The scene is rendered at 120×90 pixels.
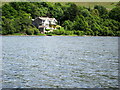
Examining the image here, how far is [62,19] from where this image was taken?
11112cm

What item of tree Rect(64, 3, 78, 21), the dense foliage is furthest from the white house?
tree Rect(64, 3, 78, 21)

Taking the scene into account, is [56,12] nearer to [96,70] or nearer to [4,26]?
[4,26]

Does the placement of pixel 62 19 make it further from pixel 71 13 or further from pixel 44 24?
pixel 44 24

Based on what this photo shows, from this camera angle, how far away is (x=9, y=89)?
9.03 meters

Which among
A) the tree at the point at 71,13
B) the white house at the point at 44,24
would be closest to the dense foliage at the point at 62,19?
the tree at the point at 71,13

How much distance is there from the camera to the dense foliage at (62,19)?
261 feet

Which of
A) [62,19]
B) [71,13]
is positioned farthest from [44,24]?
[71,13]

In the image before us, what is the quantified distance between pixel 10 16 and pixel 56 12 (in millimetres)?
27499

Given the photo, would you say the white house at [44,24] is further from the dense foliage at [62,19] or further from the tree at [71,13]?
the tree at [71,13]

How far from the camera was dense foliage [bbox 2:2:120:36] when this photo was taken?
3135 inches

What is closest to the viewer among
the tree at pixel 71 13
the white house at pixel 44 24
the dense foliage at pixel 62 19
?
the dense foliage at pixel 62 19

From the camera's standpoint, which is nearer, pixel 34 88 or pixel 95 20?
pixel 34 88

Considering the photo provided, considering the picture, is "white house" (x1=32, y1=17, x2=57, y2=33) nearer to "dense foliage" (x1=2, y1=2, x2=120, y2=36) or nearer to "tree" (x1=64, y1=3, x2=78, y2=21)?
"dense foliage" (x1=2, y1=2, x2=120, y2=36)

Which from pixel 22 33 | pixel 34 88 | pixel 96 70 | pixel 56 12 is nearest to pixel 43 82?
→ pixel 34 88
